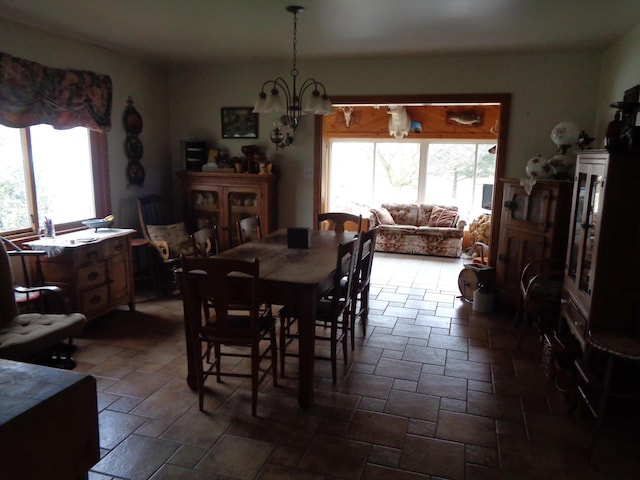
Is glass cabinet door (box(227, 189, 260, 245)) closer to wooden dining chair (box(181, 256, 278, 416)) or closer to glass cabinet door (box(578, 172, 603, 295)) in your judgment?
wooden dining chair (box(181, 256, 278, 416))

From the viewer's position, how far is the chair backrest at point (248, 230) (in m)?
3.71

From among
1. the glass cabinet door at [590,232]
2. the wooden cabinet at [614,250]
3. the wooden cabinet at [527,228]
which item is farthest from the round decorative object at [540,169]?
the wooden cabinet at [614,250]

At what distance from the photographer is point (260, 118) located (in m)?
5.28

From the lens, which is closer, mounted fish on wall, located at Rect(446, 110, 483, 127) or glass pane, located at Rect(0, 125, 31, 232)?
glass pane, located at Rect(0, 125, 31, 232)

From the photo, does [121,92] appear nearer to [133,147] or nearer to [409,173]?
[133,147]

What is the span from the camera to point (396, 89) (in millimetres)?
4801

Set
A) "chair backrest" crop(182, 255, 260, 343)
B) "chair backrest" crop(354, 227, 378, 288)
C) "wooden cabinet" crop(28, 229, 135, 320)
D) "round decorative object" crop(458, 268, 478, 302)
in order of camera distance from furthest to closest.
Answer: "round decorative object" crop(458, 268, 478, 302)
"wooden cabinet" crop(28, 229, 135, 320)
"chair backrest" crop(354, 227, 378, 288)
"chair backrest" crop(182, 255, 260, 343)

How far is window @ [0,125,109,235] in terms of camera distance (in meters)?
3.69

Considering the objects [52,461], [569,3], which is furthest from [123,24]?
[52,461]

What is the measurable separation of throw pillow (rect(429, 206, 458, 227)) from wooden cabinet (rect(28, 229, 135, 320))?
16.0 feet

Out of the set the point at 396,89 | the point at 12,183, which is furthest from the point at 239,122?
the point at 12,183

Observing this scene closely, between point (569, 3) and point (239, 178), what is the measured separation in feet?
11.3

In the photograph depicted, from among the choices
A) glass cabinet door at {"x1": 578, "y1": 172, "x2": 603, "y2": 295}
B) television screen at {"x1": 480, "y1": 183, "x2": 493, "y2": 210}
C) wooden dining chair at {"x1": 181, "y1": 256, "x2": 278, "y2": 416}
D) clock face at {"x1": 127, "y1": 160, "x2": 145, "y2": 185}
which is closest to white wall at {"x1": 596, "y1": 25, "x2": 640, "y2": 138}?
glass cabinet door at {"x1": 578, "y1": 172, "x2": 603, "y2": 295}

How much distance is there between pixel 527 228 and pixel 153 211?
3.85 metres
